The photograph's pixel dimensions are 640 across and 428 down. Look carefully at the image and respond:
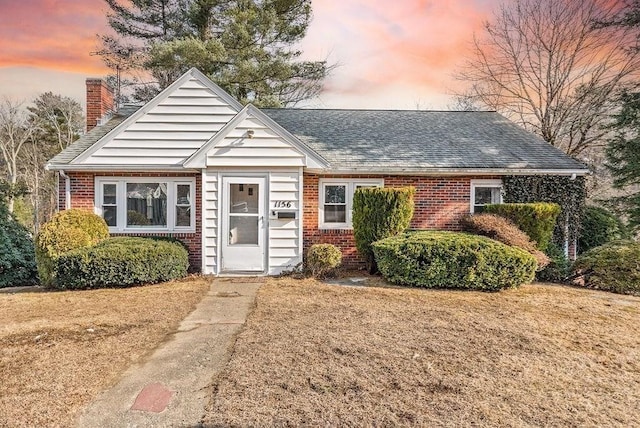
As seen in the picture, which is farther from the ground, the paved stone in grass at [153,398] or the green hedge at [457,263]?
the green hedge at [457,263]

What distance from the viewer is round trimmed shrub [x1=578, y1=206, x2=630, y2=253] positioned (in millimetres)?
12289

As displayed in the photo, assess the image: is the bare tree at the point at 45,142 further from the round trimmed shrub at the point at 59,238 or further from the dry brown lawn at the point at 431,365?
the dry brown lawn at the point at 431,365

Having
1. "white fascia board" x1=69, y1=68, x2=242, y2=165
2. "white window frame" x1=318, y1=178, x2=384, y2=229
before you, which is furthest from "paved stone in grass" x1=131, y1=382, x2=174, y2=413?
"white fascia board" x1=69, y1=68, x2=242, y2=165

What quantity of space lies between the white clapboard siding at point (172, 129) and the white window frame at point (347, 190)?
3.15 m

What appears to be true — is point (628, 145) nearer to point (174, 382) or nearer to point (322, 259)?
point (322, 259)

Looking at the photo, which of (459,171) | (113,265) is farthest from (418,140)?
(113,265)

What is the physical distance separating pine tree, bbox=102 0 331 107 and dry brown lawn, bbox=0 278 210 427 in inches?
556

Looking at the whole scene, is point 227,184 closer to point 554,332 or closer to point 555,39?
point 554,332

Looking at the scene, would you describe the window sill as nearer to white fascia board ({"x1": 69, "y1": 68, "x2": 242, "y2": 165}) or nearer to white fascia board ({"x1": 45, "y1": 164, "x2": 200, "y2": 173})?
white fascia board ({"x1": 45, "y1": 164, "x2": 200, "y2": 173})

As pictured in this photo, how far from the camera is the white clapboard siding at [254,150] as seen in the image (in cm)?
933

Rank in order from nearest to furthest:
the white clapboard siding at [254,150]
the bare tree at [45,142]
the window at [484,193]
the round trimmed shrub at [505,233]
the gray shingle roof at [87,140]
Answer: the round trimmed shrub at [505,233] → the white clapboard siding at [254,150] → the gray shingle roof at [87,140] → the window at [484,193] → the bare tree at [45,142]

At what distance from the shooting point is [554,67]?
56.9 ft

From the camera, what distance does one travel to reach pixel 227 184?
373 inches

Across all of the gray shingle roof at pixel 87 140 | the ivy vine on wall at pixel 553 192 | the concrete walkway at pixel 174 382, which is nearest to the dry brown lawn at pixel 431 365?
the concrete walkway at pixel 174 382
